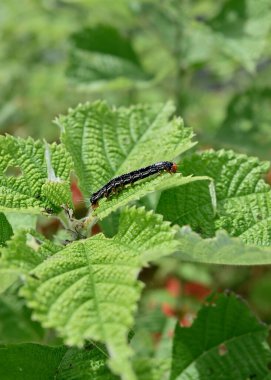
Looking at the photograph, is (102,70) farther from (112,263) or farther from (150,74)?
(112,263)

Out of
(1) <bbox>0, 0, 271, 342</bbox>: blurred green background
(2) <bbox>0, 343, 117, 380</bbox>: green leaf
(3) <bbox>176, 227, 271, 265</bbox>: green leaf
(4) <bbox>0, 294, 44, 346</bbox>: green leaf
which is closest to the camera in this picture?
(3) <bbox>176, 227, 271, 265</bbox>: green leaf

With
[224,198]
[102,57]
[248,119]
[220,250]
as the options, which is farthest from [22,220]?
[248,119]

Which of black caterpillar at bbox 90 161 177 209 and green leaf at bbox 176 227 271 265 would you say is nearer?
green leaf at bbox 176 227 271 265

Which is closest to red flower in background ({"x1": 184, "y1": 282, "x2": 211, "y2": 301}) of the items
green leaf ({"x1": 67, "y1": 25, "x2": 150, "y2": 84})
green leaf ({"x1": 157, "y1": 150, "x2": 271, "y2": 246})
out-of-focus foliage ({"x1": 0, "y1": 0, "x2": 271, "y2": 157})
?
out-of-focus foliage ({"x1": 0, "y1": 0, "x2": 271, "y2": 157})

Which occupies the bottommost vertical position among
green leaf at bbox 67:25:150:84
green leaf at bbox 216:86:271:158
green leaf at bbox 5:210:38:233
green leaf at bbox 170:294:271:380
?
green leaf at bbox 170:294:271:380

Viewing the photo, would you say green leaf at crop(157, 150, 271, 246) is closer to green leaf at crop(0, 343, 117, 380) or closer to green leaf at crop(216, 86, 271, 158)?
green leaf at crop(0, 343, 117, 380)

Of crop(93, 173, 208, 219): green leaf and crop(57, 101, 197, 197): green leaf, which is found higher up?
crop(57, 101, 197, 197): green leaf

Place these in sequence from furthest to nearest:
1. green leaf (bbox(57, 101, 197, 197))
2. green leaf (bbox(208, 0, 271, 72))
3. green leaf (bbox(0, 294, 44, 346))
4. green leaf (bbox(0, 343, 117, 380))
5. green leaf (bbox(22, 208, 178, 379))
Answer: green leaf (bbox(208, 0, 271, 72)) → green leaf (bbox(0, 294, 44, 346)) → green leaf (bbox(57, 101, 197, 197)) → green leaf (bbox(0, 343, 117, 380)) → green leaf (bbox(22, 208, 178, 379))

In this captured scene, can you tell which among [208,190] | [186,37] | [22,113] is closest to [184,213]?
[208,190]
